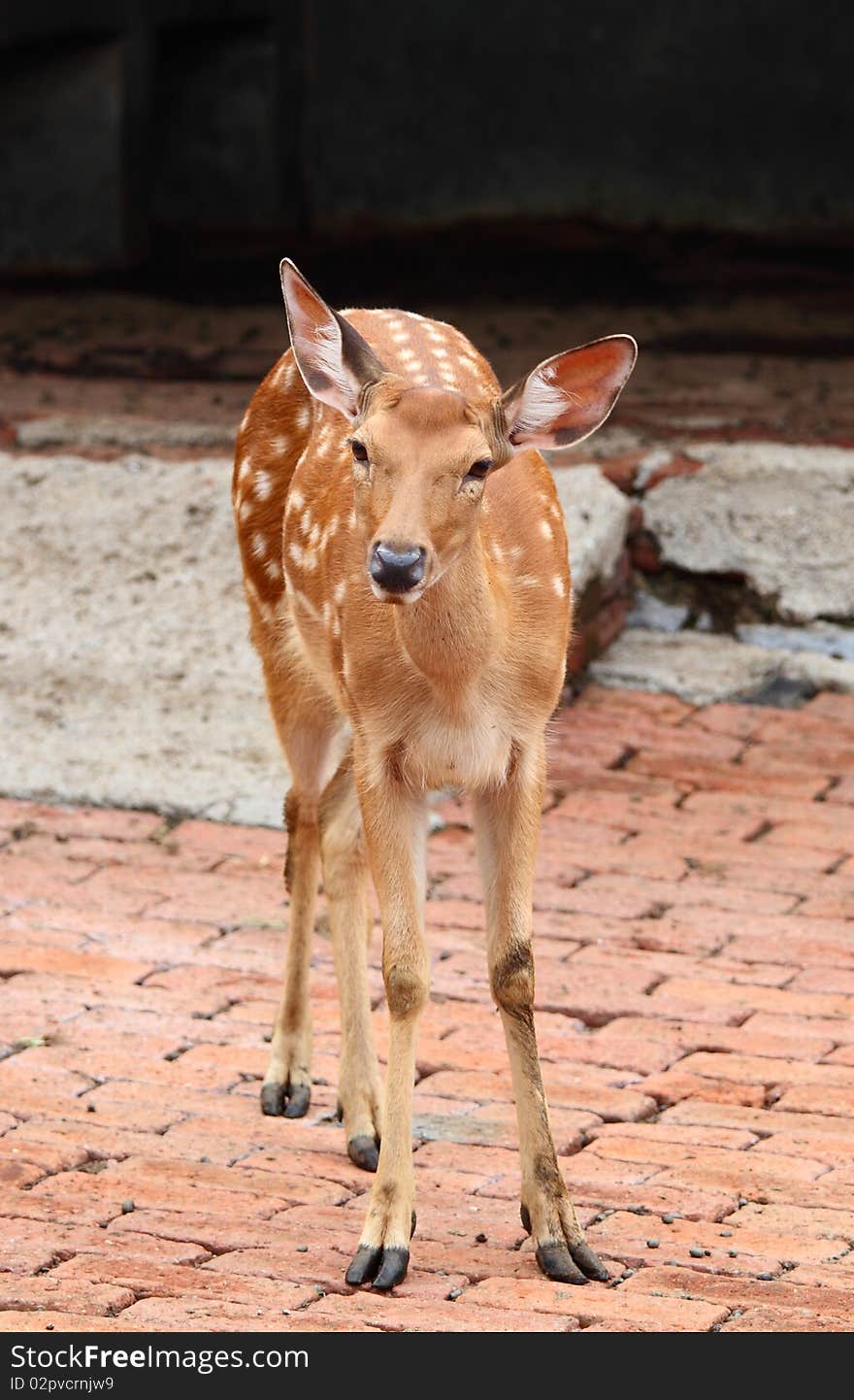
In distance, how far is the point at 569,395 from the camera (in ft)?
13.4

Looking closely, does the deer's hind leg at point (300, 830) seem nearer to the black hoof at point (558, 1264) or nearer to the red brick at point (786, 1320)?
the black hoof at point (558, 1264)

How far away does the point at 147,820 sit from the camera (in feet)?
22.4

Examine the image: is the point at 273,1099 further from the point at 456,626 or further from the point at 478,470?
the point at 478,470

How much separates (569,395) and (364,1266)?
5.44ft

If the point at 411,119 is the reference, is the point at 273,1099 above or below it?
below

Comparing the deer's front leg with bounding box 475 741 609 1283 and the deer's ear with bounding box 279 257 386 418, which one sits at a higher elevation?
the deer's ear with bounding box 279 257 386 418

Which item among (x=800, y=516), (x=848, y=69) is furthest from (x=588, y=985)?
(x=848, y=69)

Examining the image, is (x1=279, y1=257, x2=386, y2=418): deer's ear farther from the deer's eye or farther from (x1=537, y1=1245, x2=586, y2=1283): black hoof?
(x1=537, y1=1245, x2=586, y2=1283): black hoof

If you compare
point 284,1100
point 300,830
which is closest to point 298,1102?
point 284,1100

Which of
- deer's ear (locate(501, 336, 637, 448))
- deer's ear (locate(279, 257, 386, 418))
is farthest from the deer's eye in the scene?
deer's ear (locate(279, 257, 386, 418))

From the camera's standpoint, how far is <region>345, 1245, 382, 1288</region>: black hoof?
3.96 meters

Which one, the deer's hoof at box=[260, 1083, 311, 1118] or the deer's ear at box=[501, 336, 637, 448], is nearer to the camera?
the deer's ear at box=[501, 336, 637, 448]

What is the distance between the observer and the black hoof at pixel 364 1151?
468cm

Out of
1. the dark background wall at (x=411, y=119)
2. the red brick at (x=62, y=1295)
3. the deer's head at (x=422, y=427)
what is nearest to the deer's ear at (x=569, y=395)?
the deer's head at (x=422, y=427)
